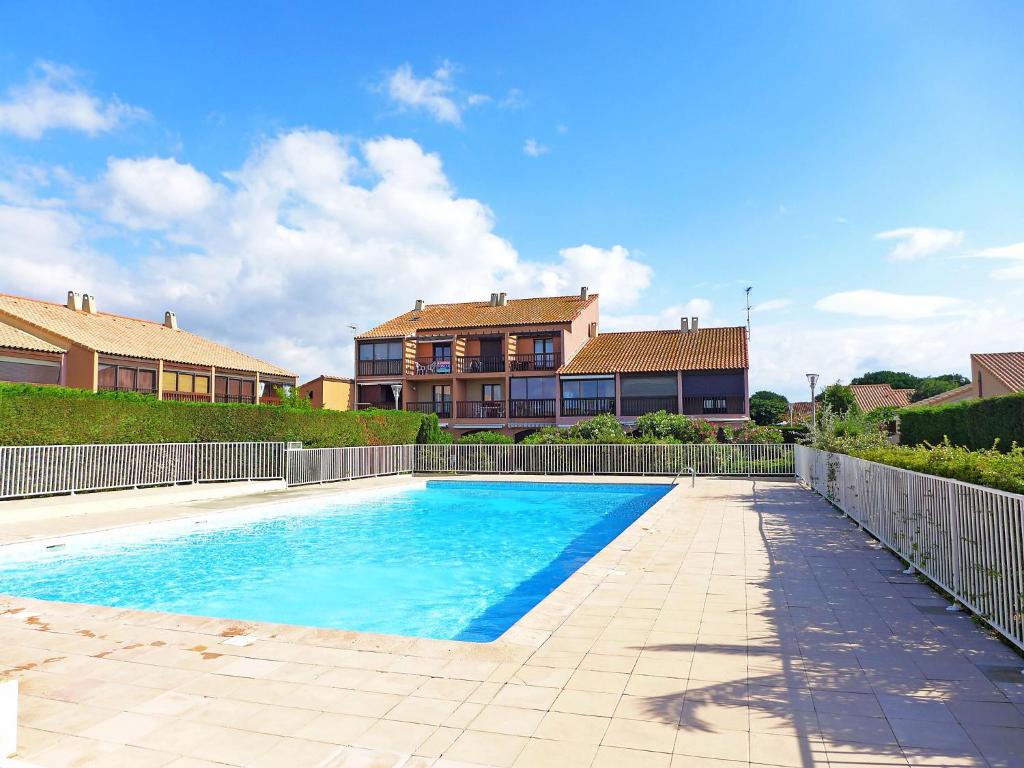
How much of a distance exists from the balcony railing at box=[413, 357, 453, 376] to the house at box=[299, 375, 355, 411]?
5.18m

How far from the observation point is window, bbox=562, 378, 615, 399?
1446 inches

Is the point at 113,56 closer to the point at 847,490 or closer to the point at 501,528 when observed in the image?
the point at 501,528

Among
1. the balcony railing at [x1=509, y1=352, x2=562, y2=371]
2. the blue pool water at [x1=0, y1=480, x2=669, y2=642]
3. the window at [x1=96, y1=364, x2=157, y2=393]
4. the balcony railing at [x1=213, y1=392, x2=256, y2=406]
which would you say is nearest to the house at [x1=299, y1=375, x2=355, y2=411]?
the balcony railing at [x1=213, y1=392, x2=256, y2=406]

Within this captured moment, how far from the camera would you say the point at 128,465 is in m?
17.2

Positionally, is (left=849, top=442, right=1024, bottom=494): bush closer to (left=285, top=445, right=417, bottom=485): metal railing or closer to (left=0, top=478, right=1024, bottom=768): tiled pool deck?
(left=0, top=478, right=1024, bottom=768): tiled pool deck

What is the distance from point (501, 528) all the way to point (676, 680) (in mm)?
11253

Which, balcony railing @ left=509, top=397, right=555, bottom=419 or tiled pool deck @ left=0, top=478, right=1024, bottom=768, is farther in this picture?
balcony railing @ left=509, top=397, right=555, bottom=419

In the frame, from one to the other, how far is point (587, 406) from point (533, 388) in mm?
3404

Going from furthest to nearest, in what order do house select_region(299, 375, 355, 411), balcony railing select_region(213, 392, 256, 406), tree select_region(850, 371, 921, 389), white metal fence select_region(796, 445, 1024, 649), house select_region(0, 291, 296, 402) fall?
1. tree select_region(850, 371, 921, 389)
2. house select_region(299, 375, 355, 411)
3. balcony railing select_region(213, 392, 256, 406)
4. house select_region(0, 291, 296, 402)
5. white metal fence select_region(796, 445, 1024, 649)

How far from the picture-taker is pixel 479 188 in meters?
17.2

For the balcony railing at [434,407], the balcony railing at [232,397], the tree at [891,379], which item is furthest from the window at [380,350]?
the tree at [891,379]

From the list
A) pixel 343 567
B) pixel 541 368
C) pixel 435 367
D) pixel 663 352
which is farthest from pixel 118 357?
pixel 663 352

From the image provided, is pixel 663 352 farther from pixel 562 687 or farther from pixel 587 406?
pixel 562 687

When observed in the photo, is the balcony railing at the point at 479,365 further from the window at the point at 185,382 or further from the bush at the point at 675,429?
the window at the point at 185,382
